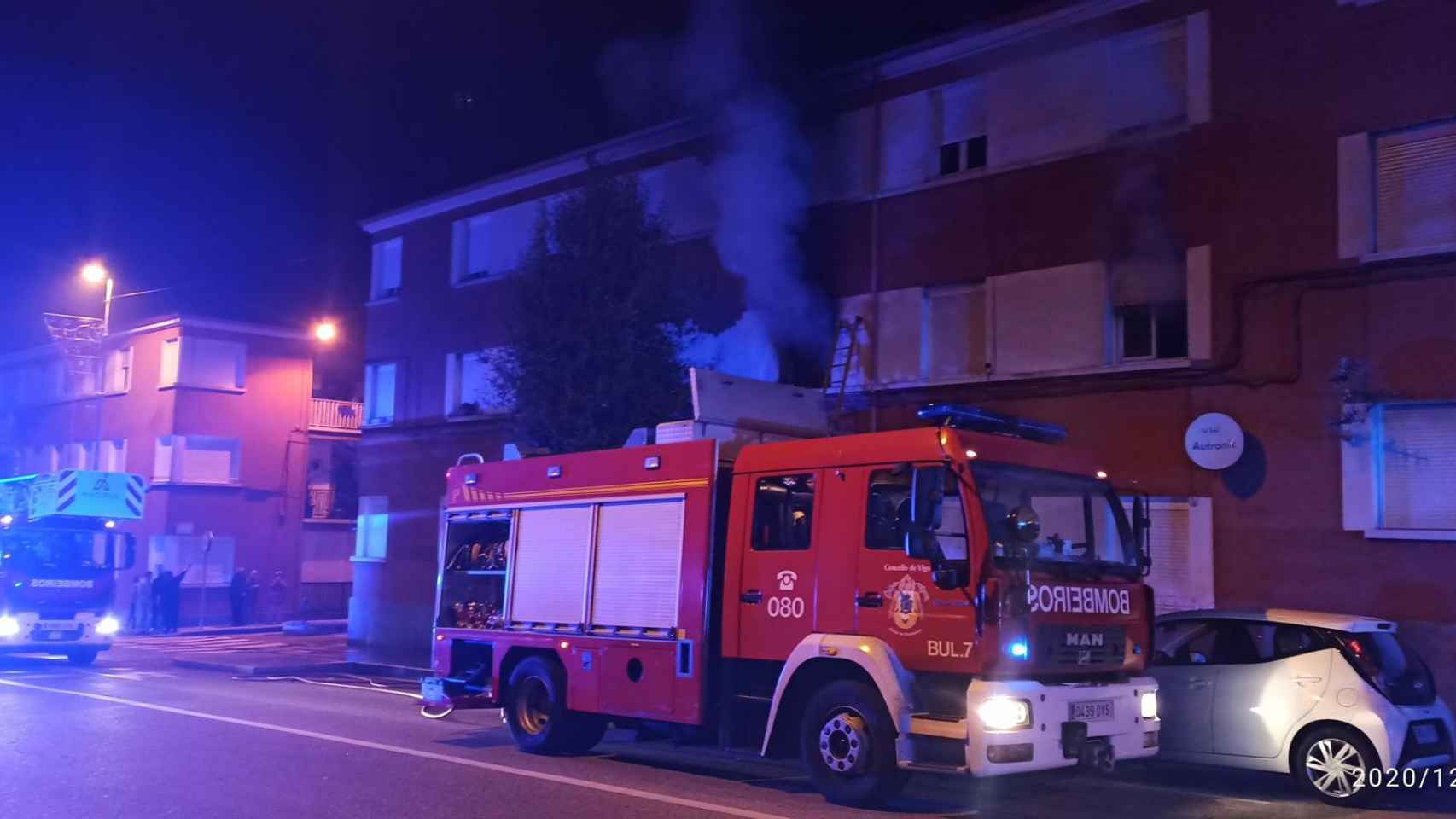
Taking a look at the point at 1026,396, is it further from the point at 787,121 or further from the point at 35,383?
the point at 35,383

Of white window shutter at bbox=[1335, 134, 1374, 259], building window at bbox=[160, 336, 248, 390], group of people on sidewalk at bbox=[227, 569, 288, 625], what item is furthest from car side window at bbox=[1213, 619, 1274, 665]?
building window at bbox=[160, 336, 248, 390]

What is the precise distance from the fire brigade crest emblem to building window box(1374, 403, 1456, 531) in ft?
23.8

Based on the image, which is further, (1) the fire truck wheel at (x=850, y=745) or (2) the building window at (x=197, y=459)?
(2) the building window at (x=197, y=459)

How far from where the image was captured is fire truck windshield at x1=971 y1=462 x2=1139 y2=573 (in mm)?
8116

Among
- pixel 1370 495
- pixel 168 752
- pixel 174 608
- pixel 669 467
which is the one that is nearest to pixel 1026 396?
pixel 1370 495

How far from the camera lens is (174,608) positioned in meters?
30.7

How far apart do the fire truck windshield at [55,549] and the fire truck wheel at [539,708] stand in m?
12.9

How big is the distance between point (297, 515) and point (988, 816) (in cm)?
3343

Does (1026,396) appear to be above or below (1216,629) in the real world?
above

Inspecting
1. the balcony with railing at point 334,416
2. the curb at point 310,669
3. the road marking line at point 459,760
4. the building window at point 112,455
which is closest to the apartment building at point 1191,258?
the road marking line at point 459,760

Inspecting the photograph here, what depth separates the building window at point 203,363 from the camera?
36.3 m

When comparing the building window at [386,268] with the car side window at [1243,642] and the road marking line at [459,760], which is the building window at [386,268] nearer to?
the road marking line at [459,760]

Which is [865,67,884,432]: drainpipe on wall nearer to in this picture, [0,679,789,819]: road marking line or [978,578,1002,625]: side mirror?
[0,679,789,819]: road marking line

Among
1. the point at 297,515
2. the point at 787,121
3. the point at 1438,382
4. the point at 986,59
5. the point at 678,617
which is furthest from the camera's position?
the point at 297,515
